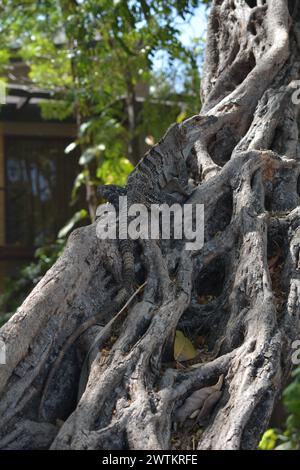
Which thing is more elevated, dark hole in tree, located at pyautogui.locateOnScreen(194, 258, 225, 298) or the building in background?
the building in background

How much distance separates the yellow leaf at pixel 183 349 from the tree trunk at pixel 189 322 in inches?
2.4

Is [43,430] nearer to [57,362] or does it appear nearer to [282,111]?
[57,362]

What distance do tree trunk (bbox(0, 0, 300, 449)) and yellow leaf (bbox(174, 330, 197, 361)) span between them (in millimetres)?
61

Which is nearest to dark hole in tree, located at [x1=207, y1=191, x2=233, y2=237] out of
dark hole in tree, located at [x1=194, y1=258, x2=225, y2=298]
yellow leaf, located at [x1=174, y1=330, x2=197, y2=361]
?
dark hole in tree, located at [x1=194, y1=258, x2=225, y2=298]

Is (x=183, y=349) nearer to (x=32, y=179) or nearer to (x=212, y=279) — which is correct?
(x=212, y=279)

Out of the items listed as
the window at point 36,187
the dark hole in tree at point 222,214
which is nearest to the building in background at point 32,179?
the window at point 36,187

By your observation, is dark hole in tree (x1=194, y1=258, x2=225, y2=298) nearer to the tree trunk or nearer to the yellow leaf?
the tree trunk

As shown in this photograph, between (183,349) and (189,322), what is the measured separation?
0.27m

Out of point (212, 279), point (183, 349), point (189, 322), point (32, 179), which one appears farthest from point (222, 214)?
point (32, 179)

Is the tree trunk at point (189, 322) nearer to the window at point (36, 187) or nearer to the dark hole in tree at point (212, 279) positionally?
the dark hole in tree at point (212, 279)

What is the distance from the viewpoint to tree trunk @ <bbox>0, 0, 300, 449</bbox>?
3.26 meters

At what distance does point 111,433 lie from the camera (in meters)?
3.11

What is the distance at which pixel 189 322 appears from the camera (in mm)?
3984

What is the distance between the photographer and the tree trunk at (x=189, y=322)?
326cm
